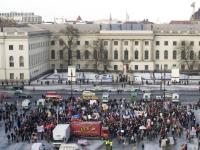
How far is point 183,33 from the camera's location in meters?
92.5

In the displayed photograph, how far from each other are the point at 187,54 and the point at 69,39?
892 inches

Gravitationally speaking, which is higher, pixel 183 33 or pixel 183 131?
pixel 183 33

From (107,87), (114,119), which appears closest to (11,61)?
(107,87)

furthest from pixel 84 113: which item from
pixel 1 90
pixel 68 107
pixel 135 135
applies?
pixel 1 90

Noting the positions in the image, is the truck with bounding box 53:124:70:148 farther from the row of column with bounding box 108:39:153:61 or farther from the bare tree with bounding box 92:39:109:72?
the row of column with bounding box 108:39:153:61

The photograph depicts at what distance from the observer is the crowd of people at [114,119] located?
40969 mm

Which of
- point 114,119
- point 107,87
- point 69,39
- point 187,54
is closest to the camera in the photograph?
point 114,119

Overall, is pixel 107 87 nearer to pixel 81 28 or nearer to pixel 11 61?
pixel 11 61

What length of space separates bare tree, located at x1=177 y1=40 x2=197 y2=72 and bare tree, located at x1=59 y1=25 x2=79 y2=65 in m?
20.1

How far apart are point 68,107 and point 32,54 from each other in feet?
106

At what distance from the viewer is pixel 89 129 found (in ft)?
134

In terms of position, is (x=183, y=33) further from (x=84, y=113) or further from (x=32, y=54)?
(x=84, y=113)

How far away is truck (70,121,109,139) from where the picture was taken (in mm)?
40844

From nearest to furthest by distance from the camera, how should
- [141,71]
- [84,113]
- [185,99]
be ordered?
[84,113] < [185,99] < [141,71]
